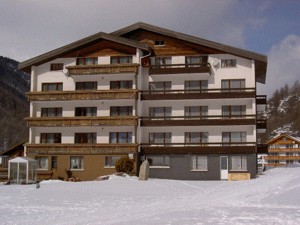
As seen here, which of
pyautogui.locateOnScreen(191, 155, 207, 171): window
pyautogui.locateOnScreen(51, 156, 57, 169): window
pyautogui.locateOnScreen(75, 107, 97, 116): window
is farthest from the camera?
pyautogui.locateOnScreen(75, 107, 97, 116): window

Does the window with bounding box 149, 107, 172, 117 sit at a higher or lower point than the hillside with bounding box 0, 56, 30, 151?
lower

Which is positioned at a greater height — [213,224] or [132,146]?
[132,146]

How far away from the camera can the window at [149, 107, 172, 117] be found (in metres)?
45.1

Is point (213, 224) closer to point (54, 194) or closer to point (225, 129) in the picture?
point (54, 194)

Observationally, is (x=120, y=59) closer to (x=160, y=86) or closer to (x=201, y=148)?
(x=160, y=86)

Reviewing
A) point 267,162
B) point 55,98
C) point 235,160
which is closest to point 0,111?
point 267,162

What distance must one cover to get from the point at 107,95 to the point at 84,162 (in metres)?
7.42

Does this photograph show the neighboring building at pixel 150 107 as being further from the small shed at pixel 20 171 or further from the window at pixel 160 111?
the small shed at pixel 20 171

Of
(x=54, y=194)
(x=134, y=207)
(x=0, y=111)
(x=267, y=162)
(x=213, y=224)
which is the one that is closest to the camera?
(x=213, y=224)

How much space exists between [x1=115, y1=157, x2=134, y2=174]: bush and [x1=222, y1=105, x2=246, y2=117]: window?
36.2 ft

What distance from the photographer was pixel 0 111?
179750mm

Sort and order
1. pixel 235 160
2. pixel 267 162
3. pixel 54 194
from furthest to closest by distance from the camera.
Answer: pixel 267 162 < pixel 235 160 < pixel 54 194

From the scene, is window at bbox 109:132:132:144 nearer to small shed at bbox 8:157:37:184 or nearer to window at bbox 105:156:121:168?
window at bbox 105:156:121:168

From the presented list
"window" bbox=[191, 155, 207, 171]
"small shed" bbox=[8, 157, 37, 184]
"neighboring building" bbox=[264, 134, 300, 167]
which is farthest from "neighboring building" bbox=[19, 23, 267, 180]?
"neighboring building" bbox=[264, 134, 300, 167]
